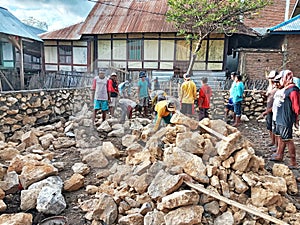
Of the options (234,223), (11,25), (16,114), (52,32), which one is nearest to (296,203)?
(234,223)

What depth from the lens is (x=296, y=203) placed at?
3.25 m

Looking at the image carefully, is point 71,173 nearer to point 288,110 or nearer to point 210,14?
point 288,110

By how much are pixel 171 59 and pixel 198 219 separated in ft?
34.8

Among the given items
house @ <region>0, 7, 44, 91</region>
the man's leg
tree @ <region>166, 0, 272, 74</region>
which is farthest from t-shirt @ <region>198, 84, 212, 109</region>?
house @ <region>0, 7, 44, 91</region>

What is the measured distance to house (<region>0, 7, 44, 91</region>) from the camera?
10.1m

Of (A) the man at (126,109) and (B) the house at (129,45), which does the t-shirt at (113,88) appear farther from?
(B) the house at (129,45)

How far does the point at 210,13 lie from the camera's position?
34.4 ft

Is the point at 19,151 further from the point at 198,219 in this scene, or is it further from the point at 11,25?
the point at 11,25

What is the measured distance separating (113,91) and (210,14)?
5.82m

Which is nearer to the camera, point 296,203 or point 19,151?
point 296,203

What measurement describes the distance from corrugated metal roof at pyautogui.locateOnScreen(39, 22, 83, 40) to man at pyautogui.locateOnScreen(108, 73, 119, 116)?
288 inches

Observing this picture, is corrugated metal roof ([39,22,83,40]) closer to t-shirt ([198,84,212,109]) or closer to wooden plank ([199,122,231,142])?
t-shirt ([198,84,212,109])

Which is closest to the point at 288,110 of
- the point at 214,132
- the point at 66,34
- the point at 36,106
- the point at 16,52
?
the point at 214,132

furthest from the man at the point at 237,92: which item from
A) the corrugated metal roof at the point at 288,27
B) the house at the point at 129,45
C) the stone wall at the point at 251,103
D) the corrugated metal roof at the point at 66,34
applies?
the corrugated metal roof at the point at 66,34
